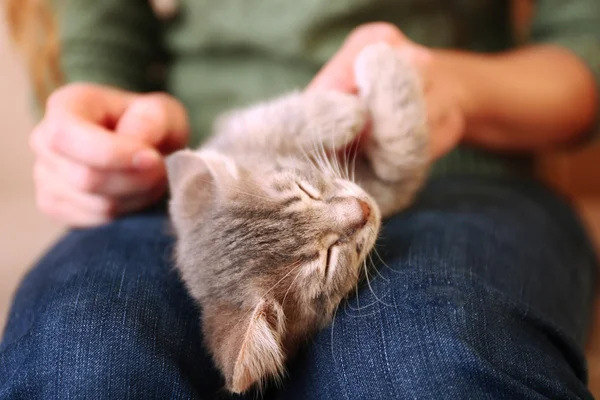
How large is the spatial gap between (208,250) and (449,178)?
0.64m

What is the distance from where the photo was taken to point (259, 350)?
0.75 meters

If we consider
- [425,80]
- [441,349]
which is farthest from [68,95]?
[441,349]

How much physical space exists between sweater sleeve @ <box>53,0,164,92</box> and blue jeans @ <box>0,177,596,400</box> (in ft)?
1.59

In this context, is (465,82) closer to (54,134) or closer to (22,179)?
(54,134)

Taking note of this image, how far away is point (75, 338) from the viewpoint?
691 millimetres

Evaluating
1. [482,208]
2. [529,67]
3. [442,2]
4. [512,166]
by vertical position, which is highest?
[442,2]

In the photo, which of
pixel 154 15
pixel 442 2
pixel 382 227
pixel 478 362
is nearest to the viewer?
pixel 478 362

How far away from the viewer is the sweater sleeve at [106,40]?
48.2 inches

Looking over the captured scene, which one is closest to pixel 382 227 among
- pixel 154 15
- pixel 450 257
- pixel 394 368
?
pixel 450 257

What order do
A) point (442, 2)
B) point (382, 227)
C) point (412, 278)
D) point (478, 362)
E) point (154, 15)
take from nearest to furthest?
1. point (478, 362)
2. point (412, 278)
3. point (382, 227)
4. point (442, 2)
5. point (154, 15)

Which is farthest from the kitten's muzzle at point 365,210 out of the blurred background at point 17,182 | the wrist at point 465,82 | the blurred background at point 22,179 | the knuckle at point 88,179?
the blurred background at point 17,182

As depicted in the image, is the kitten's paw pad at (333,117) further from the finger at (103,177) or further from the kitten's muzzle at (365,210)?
the finger at (103,177)

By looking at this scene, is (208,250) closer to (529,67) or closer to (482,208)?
(482,208)

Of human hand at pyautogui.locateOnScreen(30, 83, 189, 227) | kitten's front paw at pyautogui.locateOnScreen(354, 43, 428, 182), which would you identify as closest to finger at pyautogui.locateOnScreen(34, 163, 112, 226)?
human hand at pyautogui.locateOnScreen(30, 83, 189, 227)
